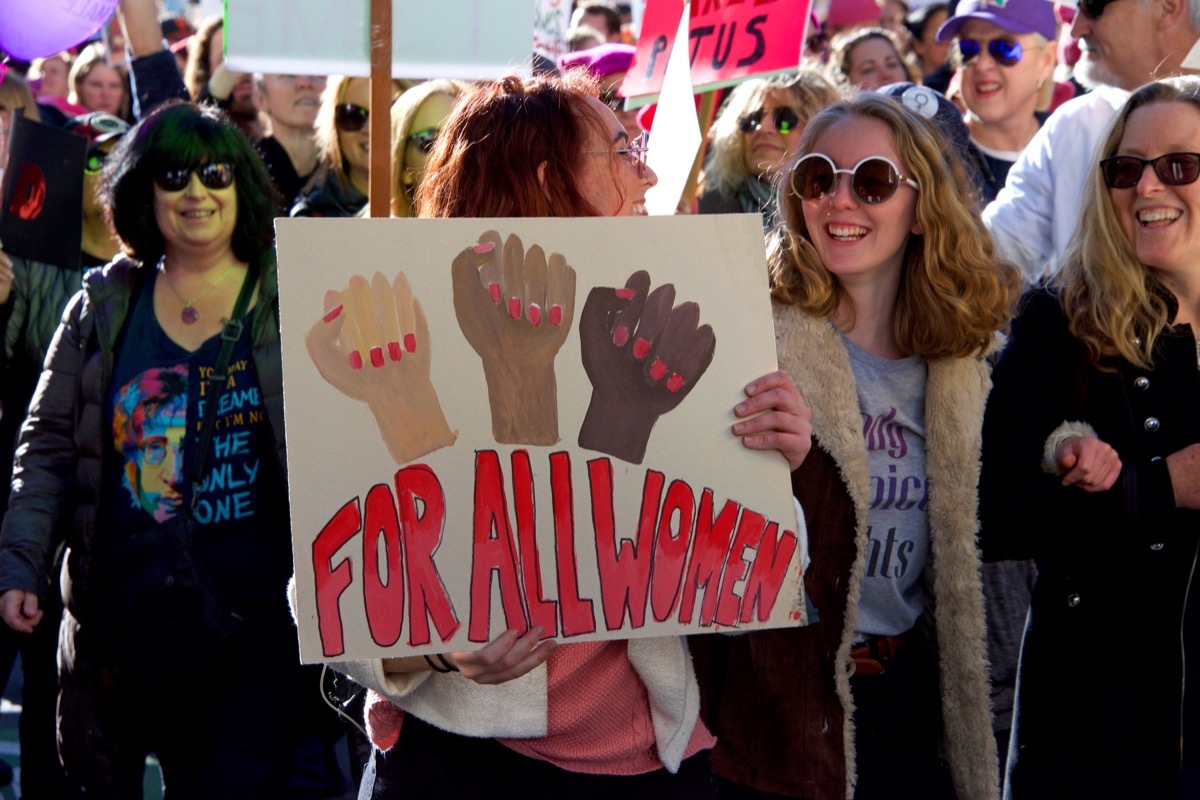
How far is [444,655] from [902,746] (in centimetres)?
118

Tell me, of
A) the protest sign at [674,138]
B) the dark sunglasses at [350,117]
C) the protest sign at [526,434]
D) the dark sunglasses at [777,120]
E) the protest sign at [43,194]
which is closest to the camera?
the protest sign at [526,434]

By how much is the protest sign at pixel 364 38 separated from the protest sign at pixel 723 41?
45 cm

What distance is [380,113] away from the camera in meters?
2.62

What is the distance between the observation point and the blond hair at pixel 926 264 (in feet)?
9.16

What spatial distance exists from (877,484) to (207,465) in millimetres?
1473

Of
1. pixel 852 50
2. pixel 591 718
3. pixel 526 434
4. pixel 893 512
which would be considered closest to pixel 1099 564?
pixel 893 512

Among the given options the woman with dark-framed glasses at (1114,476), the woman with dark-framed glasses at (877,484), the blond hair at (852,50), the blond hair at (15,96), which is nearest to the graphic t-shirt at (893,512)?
the woman with dark-framed glasses at (877,484)

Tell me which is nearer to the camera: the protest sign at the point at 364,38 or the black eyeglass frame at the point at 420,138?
the protest sign at the point at 364,38

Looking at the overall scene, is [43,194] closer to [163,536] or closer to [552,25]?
[163,536]

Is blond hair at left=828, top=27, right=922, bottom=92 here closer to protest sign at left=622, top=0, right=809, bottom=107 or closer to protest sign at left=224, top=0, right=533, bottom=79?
protest sign at left=622, top=0, right=809, bottom=107

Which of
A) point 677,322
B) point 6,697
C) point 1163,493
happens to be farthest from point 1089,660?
point 6,697

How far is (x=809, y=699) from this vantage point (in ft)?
8.71

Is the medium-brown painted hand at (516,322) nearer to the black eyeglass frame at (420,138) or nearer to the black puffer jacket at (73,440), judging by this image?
the black puffer jacket at (73,440)

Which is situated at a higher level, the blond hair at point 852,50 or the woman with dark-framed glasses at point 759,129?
the blond hair at point 852,50
